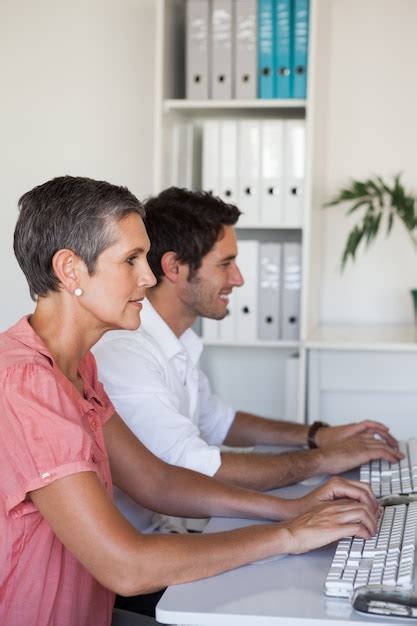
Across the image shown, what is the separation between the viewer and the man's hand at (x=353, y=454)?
6.30 feet

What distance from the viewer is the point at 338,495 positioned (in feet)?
5.06

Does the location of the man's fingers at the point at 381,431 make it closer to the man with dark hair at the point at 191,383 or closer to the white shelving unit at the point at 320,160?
the man with dark hair at the point at 191,383

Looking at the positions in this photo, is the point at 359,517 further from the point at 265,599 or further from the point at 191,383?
the point at 191,383

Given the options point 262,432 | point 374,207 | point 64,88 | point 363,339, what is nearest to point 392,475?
point 262,432

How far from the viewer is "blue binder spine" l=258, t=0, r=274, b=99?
3.21 meters

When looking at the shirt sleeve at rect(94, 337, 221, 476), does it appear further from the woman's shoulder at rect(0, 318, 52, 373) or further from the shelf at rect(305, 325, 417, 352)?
the shelf at rect(305, 325, 417, 352)

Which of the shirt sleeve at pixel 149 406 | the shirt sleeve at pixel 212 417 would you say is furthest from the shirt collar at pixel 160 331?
the shirt sleeve at pixel 212 417

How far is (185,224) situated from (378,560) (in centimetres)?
111

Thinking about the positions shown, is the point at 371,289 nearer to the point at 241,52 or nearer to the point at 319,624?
the point at 241,52

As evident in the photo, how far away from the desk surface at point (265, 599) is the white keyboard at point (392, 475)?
39 centimetres

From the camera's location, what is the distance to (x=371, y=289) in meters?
3.62

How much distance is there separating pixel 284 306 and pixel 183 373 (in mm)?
1169

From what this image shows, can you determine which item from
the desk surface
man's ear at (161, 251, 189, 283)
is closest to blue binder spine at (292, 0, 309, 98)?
man's ear at (161, 251, 189, 283)

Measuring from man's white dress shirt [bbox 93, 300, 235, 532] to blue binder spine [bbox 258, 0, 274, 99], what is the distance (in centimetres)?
133
